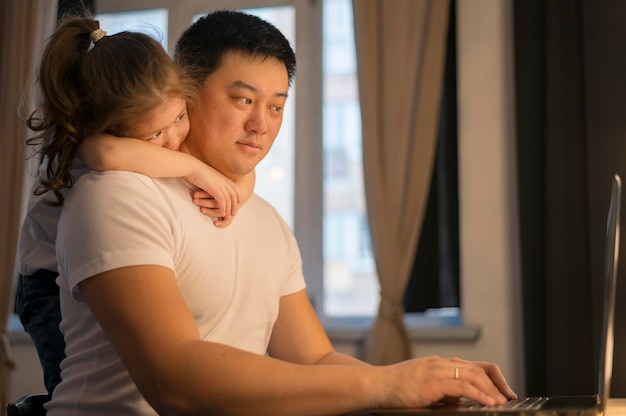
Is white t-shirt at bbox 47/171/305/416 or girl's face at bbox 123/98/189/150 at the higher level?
girl's face at bbox 123/98/189/150

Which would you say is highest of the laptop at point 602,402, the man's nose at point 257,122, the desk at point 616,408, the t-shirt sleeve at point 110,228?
the man's nose at point 257,122

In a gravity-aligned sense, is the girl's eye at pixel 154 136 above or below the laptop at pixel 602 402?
above

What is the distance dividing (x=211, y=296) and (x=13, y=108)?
3359 mm

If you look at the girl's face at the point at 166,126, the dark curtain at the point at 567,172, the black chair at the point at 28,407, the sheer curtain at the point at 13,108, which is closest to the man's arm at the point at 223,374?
the black chair at the point at 28,407

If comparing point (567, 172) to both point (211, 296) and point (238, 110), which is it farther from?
point (211, 296)

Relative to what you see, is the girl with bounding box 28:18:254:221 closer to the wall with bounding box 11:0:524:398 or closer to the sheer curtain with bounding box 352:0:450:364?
the sheer curtain with bounding box 352:0:450:364

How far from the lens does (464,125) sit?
3779 mm

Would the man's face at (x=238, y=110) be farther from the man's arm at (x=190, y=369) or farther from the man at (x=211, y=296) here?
the man's arm at (x=190, y=369)

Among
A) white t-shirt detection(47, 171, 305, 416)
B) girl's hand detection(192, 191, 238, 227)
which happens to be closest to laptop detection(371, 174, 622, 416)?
white t-shirt detection(47, 171, 305, 416)

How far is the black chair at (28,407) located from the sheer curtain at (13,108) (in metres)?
2.94

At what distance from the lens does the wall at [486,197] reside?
3.65 metres

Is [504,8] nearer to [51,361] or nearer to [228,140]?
[228,140]

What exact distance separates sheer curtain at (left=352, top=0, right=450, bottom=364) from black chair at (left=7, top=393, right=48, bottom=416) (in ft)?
8.18

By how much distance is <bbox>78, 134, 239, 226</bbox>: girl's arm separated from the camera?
1258 mm
